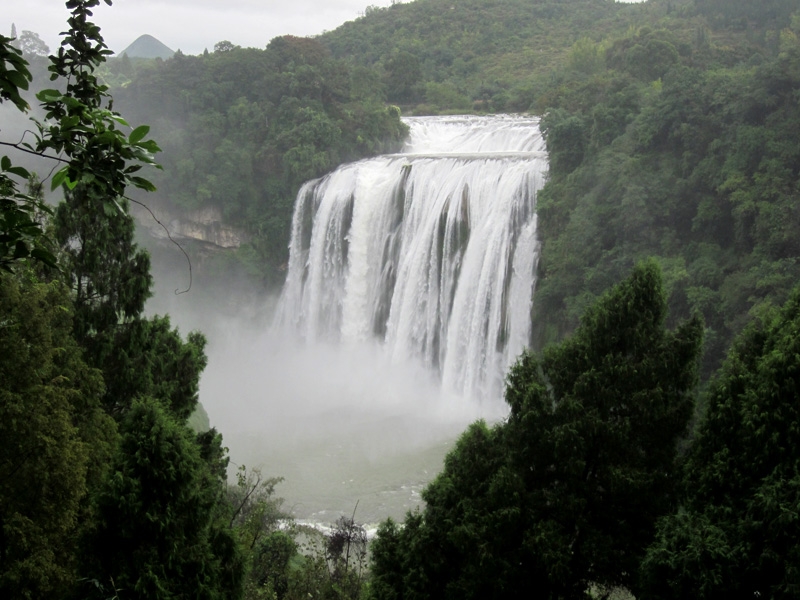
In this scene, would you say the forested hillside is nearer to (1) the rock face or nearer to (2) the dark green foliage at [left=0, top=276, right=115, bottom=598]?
(1) the rock face

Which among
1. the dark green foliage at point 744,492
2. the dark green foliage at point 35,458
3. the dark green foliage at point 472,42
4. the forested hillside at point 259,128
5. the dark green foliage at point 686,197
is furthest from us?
the dark green foliage at point 472,42

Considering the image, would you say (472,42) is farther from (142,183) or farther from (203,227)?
(142,183)

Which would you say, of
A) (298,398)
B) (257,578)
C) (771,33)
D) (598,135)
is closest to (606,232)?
(598,135)

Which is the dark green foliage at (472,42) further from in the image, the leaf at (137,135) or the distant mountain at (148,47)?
the distant mountain at (148,47)

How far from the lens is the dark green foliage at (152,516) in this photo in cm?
679

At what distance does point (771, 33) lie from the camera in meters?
34.2

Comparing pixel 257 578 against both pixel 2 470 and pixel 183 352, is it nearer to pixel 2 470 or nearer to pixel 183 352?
pixel 183 352

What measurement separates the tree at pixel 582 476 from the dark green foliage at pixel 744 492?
0.46 m

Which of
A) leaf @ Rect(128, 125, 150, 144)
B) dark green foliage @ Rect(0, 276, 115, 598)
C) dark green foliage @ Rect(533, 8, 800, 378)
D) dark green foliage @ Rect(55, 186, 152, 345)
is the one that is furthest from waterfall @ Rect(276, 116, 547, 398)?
leaf @ Rect(128, 125, 150, 144)

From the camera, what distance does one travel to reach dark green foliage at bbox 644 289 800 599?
22.0ft

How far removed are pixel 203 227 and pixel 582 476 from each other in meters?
27.0

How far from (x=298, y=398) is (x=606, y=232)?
35.2ft

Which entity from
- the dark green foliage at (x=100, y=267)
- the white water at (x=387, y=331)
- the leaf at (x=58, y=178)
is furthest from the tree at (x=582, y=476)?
A: the white water at (x=387, y=331)

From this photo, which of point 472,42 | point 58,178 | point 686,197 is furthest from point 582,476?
point 472,42
